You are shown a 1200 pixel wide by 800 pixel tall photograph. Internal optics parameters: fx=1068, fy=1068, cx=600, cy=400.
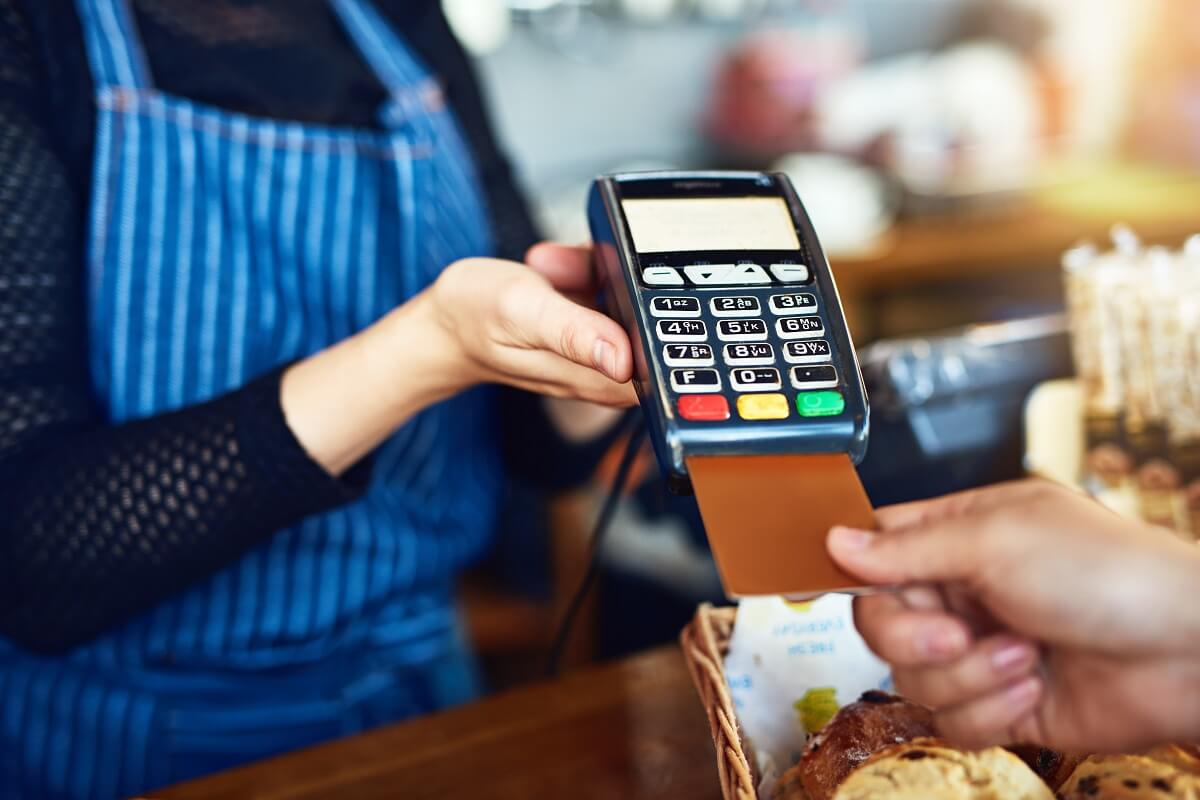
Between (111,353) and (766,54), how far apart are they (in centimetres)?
154

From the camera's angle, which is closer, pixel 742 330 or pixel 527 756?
pixel 742 330

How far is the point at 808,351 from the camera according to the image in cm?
46

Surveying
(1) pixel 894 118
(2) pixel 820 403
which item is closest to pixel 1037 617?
(2) pixel 820 403

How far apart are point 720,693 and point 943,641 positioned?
0.42ft

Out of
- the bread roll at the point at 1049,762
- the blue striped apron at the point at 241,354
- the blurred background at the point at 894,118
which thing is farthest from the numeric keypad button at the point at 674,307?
the blurred background at the point at 894,118

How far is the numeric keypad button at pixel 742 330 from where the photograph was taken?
46 cm

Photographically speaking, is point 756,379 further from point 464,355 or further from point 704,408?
point 464,355

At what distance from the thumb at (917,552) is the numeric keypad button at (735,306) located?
5.1 inches

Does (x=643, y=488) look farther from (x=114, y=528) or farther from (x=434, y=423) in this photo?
(x=114, y=528)

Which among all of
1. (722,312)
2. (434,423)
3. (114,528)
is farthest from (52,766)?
(722,312)

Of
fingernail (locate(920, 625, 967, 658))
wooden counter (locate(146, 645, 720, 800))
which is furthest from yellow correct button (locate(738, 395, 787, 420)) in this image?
wooden counter (locate(146, 645, 720, 800))

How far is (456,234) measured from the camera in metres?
0.84

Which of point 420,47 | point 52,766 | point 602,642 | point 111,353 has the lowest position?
point 602,642

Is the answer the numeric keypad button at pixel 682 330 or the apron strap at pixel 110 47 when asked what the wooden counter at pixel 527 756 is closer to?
the numeric keypad button at pixel 682 330
